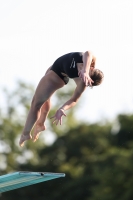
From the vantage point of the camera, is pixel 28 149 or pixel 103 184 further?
pixel 28 149

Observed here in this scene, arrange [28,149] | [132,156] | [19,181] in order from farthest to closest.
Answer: [28,149] < [132,156] < [19,181]

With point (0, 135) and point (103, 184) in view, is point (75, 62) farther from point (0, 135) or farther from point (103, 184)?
point (0, 135)

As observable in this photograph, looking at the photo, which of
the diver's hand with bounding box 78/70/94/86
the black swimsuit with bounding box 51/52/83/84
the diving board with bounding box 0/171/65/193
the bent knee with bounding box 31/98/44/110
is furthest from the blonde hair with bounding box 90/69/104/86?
the diving board with bounding box 0/171/65/193

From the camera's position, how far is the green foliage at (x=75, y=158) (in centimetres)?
3450

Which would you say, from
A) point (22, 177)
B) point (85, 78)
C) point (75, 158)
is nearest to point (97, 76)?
point (85, 78)

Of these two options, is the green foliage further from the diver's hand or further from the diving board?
the diver's hand

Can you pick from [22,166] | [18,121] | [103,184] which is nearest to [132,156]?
[103,184]

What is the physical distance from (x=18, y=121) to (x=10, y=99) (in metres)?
1.39

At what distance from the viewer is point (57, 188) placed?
3894cm

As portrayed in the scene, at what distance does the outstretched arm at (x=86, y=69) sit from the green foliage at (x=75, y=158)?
23.1 metres

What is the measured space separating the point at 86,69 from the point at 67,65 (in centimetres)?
62

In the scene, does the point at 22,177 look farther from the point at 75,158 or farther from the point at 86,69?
the point at 75,158

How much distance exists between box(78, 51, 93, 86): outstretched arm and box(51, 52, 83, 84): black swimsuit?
273 millimetres

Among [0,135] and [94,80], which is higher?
[94,80]
